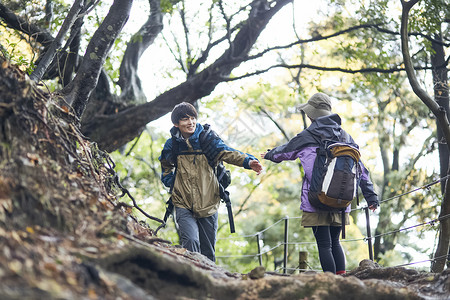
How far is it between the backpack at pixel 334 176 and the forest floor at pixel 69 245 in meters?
1.23

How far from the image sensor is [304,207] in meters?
4.96

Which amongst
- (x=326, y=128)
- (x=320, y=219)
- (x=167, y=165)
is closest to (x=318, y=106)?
(x=326, y=128)

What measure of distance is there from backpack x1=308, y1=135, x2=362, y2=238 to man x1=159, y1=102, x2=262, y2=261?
0.64 m

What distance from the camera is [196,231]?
5148 millimetres

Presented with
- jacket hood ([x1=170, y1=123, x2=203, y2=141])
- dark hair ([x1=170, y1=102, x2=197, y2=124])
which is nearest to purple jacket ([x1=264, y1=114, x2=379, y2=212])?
jacket hood ([x1=170, y1=123, x2=203, y2=141])

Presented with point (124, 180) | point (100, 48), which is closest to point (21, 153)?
point (100, 48)

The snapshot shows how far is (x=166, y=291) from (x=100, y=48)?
13.3 ft

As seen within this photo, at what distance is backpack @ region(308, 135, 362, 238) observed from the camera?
4719mm

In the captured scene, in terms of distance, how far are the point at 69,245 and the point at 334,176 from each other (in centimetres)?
283

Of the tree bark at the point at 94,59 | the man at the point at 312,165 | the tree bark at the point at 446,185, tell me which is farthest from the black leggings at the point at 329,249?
the tree bark at the point at 94,59

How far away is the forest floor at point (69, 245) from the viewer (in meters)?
2.25

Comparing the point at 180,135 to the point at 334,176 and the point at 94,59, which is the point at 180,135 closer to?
the point at 94,59

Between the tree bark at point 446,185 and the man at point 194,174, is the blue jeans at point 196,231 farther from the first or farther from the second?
the tree bark at point 446,185

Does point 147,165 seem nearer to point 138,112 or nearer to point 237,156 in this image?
point 138,112
